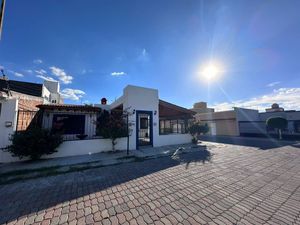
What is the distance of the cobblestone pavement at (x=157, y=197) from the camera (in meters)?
2.89

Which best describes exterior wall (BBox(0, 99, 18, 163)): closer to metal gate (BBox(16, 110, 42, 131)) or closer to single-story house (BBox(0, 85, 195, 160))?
metal gate (BBox(16, 110, 42, 131))

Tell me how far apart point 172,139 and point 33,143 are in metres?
9.13

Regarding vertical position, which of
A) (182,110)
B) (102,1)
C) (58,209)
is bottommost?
(58,209)

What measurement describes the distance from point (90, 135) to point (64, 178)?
23.9 feet

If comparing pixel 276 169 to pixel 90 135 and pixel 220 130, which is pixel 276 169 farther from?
pixel 220 130

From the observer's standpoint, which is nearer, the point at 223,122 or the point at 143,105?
the point at 143,105

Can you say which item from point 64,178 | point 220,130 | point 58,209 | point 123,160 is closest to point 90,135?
point 123,160

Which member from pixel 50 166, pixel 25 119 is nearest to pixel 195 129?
pixel 50 166

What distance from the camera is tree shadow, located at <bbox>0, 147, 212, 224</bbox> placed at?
330 cm

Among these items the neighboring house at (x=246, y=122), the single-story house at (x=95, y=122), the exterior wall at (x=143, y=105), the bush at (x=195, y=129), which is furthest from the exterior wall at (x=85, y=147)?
the neighboring house at (x=246, y=122)

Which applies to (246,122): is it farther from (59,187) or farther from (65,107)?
(59,187)

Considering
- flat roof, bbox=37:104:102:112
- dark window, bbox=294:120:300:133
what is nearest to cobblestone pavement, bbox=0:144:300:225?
flat roof, bbox=37:104:102:112

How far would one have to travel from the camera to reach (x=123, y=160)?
7406 millimetres

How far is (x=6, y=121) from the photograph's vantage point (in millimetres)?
6730
